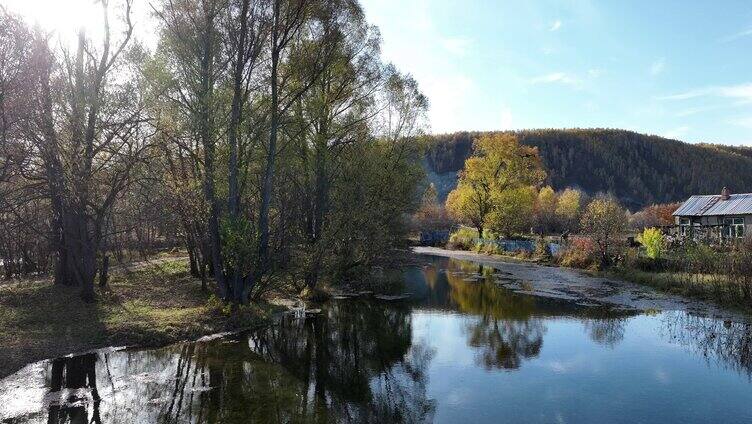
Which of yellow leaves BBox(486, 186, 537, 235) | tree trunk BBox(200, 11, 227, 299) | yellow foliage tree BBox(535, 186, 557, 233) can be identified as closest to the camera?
tree trunk BBox(200, 11, 227, 299)

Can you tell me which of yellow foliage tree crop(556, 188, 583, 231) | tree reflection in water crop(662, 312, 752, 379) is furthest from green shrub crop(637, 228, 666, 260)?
yellow foliage tree crop(556, 188, 583, 231)

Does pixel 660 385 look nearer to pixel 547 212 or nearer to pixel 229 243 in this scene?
pixel 229 243

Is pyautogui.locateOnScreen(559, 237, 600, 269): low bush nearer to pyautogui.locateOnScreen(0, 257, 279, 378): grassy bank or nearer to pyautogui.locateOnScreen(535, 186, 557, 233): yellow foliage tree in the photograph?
pyautogui.locateOnScreen(0, 257, 279, 378): grassy bank

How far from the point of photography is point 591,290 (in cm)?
2430

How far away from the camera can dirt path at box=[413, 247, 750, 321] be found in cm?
1959

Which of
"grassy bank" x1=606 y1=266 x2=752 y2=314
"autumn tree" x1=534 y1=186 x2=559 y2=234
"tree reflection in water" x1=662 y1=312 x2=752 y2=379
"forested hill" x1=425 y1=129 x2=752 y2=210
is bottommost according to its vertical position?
"tree reflection in water" x1=662 y1=312 x2=752 y2=379

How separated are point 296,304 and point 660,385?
12.9 m

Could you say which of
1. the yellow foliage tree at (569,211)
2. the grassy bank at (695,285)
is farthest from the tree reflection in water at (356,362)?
the yellow foliage tree at (569,211)

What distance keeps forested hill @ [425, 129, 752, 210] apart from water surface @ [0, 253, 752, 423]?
126845 millimetres

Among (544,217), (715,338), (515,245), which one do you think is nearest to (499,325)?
(715,338)

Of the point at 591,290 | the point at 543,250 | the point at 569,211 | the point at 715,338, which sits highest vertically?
the point at 569,211

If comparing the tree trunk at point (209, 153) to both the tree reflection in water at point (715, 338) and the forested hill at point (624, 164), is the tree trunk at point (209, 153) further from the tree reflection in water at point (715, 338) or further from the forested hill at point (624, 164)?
the forested hill at point (624, 164)

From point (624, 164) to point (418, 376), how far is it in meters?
160

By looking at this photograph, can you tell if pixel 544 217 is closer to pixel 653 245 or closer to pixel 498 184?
pixel 498 184
